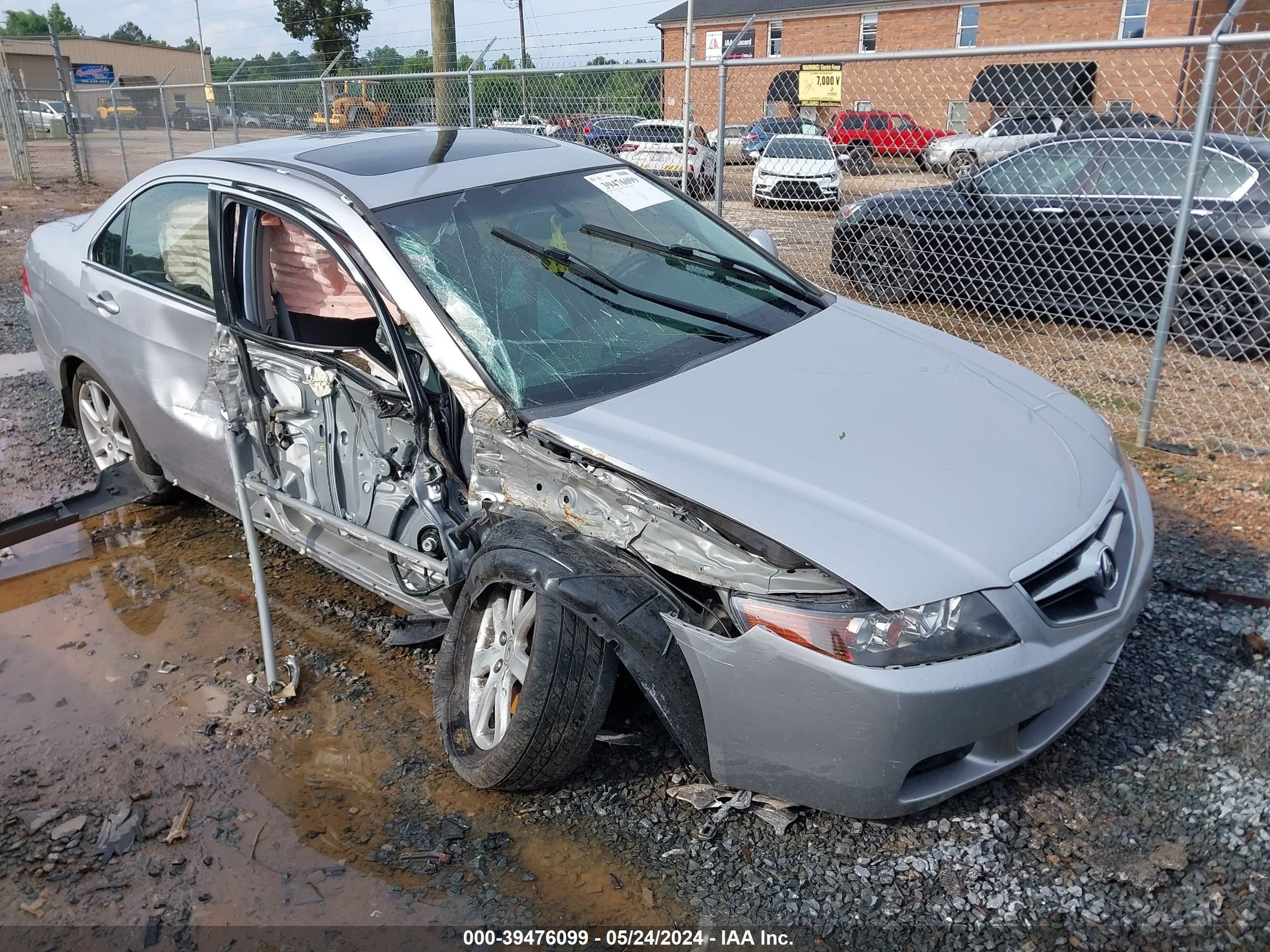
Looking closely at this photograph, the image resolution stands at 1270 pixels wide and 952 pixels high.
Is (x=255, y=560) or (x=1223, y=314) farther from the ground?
(x=1223, y=314)

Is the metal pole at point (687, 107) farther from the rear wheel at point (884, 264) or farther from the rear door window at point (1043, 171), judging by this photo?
the rear door window at point (1043, 171)

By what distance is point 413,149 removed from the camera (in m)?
3.72

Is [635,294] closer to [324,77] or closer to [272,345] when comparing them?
[272,345]

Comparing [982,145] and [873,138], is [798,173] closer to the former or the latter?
[873,138]

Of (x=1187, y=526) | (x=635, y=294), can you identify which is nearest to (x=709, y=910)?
(x=635, y=294)

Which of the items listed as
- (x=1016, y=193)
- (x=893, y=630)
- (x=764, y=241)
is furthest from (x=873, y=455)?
(x=1016, y=193)

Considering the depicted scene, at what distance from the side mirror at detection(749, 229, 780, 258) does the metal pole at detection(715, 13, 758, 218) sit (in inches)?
70.2

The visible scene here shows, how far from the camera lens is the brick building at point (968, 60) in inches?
290

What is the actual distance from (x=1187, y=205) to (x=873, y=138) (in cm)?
415

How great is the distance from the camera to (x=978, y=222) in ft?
25.6

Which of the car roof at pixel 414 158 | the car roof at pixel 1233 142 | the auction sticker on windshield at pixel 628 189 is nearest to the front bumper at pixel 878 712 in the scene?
the car roof at pixel 414 158

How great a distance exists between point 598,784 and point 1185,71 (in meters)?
6.27

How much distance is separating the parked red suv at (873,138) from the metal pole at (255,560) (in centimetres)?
655

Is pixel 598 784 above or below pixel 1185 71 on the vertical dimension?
below
